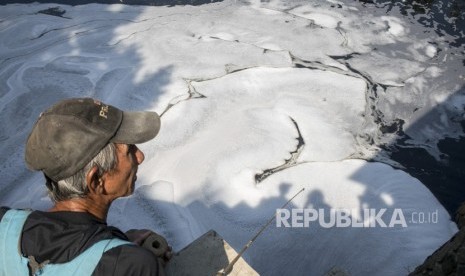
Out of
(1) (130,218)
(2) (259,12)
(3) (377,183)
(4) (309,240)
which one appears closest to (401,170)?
(3) (377,183)

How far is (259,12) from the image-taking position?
13.6 ft

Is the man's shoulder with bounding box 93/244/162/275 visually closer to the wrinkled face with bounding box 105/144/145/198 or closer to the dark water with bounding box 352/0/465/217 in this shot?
the wrinkled face with bounding box 105/144/145/198

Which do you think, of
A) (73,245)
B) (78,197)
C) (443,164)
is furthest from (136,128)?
(443,164)

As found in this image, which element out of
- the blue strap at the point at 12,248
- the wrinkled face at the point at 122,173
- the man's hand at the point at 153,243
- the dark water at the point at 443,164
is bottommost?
the dark water at the point at 443,164

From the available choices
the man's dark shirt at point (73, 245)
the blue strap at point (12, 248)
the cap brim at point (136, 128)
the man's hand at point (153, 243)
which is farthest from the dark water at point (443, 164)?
the blue strap at point (12, 248)

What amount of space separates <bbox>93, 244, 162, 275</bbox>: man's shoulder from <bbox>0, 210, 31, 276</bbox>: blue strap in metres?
0.21

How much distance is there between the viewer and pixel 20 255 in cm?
98

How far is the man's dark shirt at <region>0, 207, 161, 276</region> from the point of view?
3.13 feet

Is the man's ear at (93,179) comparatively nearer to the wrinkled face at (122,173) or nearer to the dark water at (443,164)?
the wrinkled face at (122,173)

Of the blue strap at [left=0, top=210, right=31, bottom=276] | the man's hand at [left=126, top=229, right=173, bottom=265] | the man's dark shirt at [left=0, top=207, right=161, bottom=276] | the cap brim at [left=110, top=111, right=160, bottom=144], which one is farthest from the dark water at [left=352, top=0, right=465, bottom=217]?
the blue strap at [left=0, top=210, right=31, bottom=276]

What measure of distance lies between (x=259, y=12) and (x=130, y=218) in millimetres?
2729

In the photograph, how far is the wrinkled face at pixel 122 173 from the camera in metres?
1.14

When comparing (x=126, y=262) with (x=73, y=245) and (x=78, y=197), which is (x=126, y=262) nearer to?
(x=73, y=245)

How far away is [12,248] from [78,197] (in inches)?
7.9
